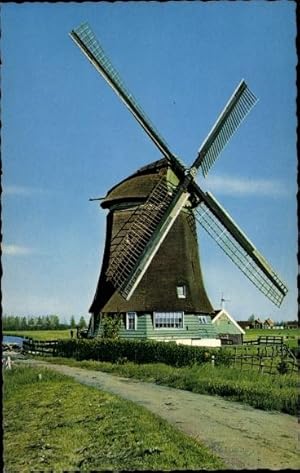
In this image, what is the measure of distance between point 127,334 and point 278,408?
12.8m

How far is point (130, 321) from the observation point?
24672mm

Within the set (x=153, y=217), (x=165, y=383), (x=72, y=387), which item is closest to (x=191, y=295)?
(x=153, y=217)

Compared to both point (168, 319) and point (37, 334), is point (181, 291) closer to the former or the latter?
point (168, 319)

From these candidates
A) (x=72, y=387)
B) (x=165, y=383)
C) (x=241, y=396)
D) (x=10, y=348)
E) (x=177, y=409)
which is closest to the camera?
(x=177, y=409)

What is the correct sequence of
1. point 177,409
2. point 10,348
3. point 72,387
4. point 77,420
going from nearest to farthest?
point 77,420 < point 177,409 < point 72,387 < point 10,348

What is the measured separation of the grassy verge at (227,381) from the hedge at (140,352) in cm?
53

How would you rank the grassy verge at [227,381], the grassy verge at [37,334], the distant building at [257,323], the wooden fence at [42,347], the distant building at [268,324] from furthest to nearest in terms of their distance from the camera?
the distant building at [257,323]
the distant building at [268,324]
the grassy verge at [37,334]
the wooden fence at [42,347]
the grassy verge at [227,381]

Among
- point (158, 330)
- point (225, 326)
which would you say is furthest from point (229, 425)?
point (225, 326)

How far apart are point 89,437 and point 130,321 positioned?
50.1 ft

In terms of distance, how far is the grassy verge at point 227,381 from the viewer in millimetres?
12523

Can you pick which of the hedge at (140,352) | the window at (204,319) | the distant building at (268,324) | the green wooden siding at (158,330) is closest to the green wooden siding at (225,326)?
the window at (204,319)

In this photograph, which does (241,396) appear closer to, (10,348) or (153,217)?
(153,217)

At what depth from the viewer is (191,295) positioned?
24.7m

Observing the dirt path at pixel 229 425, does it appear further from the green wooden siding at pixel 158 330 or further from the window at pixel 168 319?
the window at pixel 168 319
